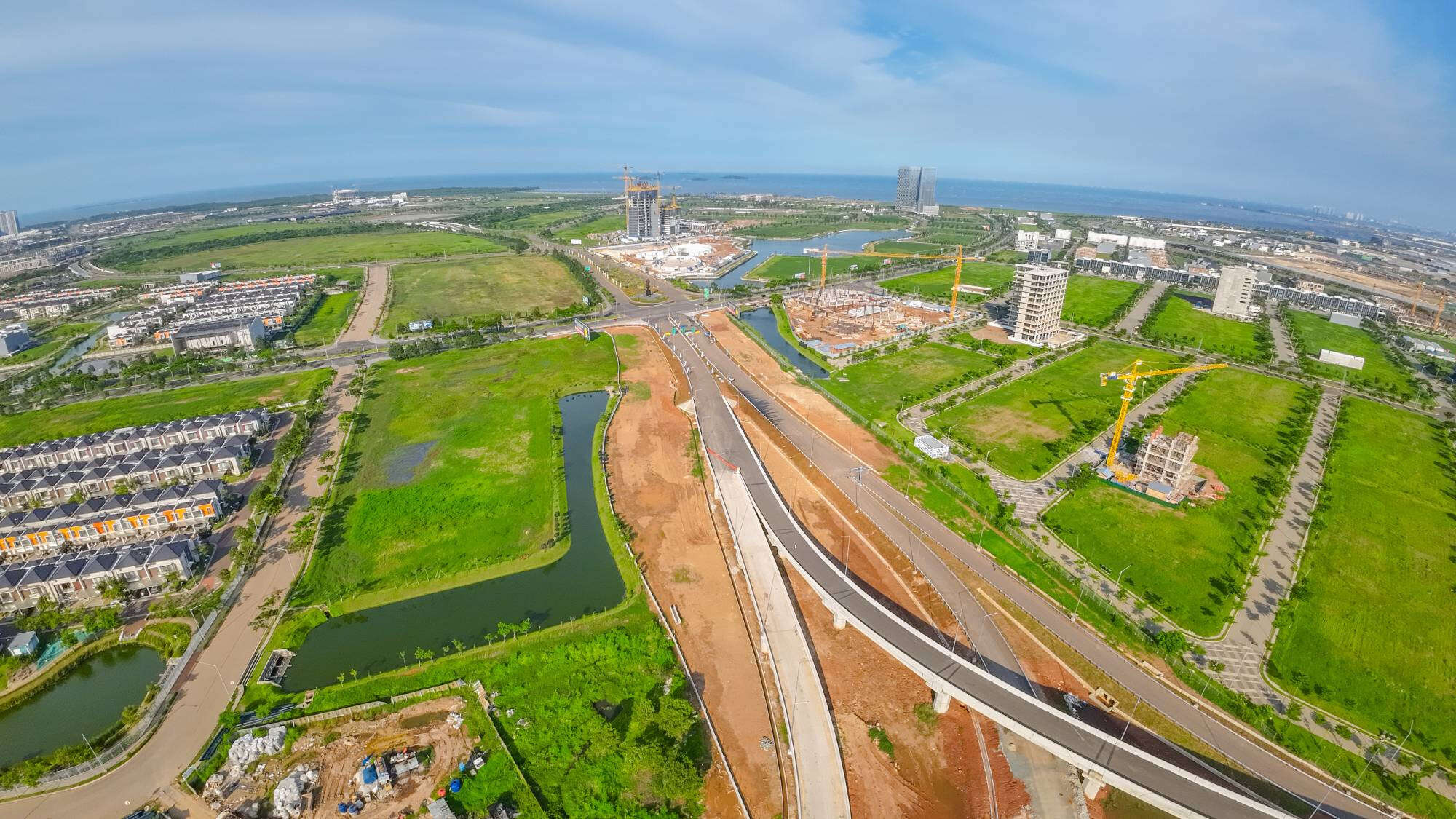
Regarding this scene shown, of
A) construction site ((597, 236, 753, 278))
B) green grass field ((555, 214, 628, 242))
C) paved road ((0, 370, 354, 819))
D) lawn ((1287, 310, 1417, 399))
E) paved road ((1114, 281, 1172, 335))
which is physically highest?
green grass field ((555, 214, 628, 242))

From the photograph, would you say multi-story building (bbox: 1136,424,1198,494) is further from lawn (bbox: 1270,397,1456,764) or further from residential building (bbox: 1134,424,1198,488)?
lawn (bbox: 1270,397,1456,764)

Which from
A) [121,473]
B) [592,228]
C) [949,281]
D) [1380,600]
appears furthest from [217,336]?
[592,228]

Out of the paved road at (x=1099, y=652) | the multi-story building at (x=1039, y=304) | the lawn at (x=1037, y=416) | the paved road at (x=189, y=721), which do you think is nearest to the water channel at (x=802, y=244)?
the multi-story building at (x=1039, y=304)

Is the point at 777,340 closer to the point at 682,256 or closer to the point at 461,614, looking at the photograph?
the point at 461,614

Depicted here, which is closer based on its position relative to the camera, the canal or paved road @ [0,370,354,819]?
paved road @ [0,370,354,819]

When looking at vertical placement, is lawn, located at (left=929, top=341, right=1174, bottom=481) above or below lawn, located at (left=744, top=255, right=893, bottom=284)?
below

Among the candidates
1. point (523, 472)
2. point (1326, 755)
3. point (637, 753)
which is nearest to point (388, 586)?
point (523, 472)

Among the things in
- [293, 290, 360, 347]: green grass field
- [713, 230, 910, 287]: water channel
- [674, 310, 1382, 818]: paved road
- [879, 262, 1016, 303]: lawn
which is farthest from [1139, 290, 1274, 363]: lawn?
[293, 290, 360, 347]: green grass field
